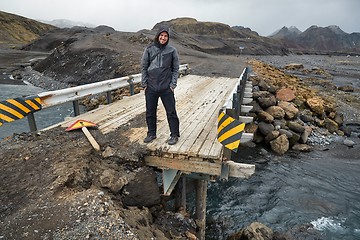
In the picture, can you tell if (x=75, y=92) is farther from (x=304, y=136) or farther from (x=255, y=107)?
(x=304, y=136)

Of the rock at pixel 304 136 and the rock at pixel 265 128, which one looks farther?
the rock at pixel 304 136

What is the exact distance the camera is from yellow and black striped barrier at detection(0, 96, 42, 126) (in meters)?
4.80

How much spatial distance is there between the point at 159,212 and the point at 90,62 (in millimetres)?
19146

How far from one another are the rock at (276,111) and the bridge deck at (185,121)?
147 inches

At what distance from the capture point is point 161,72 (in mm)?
4621

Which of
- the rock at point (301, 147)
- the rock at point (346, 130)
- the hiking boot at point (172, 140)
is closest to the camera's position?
the hiking boot at point (172, 140)

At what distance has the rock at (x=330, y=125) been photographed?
14.0 metres

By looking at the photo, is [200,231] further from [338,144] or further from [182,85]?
[338,144]

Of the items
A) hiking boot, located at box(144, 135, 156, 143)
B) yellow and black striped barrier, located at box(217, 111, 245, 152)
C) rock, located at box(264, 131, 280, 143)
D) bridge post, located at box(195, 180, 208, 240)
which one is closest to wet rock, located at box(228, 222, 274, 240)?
bridge post, located at box(195, 180, 208, 240)

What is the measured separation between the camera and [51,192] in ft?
11.5

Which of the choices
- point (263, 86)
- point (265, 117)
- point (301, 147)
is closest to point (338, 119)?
point (263, 86)

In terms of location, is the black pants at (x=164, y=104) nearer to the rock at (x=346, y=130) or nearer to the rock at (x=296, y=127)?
the rock at (x=296, y=127)

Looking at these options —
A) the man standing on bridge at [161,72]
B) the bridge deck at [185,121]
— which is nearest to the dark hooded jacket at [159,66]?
the man standing on bridge at [161,72]

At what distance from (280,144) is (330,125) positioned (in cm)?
483
